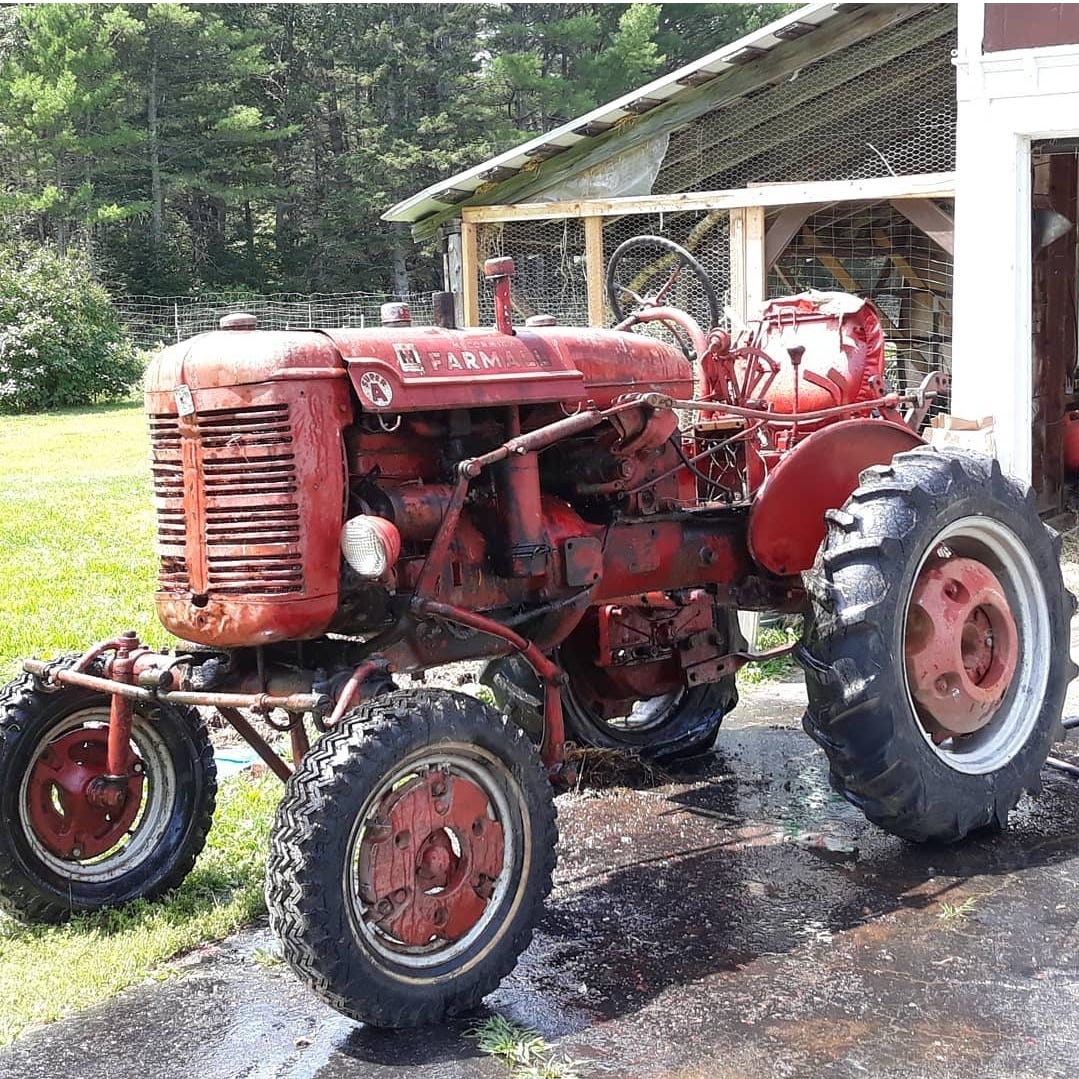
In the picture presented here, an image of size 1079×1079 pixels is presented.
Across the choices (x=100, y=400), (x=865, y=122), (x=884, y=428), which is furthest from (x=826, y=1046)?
(x=100, y=400)

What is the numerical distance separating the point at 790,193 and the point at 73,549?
213 inches

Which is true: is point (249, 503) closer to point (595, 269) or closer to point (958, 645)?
point (958, 645)

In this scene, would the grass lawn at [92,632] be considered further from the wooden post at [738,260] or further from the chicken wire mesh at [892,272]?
the chicken wire mesh at [892,272]

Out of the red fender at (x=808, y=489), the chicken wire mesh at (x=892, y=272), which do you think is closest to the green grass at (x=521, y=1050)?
the red fender at (x=808, y=489)

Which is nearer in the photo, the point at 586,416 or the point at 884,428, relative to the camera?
the point at 586,416

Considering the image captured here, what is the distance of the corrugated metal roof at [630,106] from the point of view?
32.0ft

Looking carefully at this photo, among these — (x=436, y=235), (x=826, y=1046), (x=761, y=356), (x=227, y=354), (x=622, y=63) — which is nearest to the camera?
(x=826, y=1046)

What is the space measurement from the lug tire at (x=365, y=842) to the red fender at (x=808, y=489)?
1.56 m

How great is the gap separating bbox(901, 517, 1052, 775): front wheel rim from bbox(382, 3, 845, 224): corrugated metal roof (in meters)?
5.87

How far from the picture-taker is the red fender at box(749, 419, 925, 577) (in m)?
4.84

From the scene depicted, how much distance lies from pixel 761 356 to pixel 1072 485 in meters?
6.20

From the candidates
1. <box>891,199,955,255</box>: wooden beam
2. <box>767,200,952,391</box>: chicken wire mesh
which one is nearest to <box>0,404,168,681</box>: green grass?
<box>767,200,952,391</box>: chicken wire mesh

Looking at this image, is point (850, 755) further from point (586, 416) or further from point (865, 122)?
point (865, 122)

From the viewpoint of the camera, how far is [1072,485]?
10.9 m
